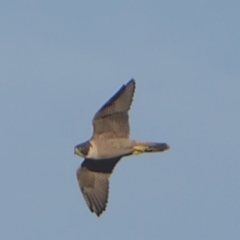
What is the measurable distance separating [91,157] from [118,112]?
3.77ft

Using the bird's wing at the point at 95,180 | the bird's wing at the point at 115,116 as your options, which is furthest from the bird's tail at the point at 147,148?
the bird's wing at the point at 95,180

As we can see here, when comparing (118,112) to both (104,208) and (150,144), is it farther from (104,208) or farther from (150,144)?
(104,208)

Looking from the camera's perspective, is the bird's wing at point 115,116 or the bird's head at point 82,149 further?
the bird's wing at point 115,116

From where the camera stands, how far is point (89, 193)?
21.5 m

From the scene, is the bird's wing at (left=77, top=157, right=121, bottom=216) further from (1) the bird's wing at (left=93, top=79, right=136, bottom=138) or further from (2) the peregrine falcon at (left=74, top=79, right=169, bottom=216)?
(1) the bird's wing at (left=93, top=79, right=136, bottom=138)

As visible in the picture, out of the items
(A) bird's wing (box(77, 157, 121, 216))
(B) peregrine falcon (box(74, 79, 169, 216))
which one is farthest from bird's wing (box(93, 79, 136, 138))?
(A) bird's wing (box(77, 157, 121, 216))

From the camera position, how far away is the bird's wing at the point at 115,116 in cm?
2031

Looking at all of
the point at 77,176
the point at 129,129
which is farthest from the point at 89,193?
the point at 129,129

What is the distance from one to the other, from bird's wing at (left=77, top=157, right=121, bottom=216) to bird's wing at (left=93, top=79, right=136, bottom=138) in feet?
3.29

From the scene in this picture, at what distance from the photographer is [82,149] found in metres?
20.2

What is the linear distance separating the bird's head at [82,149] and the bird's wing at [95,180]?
1075 millimetres

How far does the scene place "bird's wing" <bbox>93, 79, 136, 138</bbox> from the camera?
2031cm

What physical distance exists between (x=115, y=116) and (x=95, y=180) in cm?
193

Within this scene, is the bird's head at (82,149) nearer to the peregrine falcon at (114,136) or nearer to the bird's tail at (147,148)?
the peregrine falcon at (114,136)
